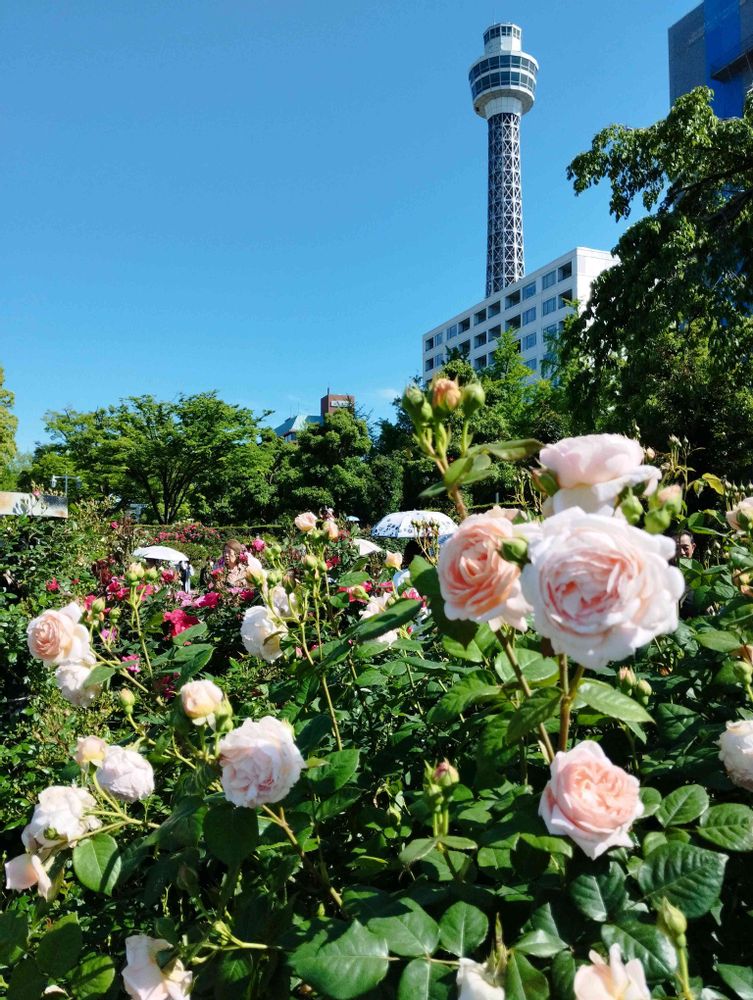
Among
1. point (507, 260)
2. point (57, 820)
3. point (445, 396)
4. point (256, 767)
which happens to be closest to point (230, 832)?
point (256, 767)

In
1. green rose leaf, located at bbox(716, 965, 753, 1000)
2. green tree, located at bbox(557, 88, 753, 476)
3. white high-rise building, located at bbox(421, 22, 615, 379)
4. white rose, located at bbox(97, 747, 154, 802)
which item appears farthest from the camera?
white high-rise building, located at bbox(421, 22, 615, 379)

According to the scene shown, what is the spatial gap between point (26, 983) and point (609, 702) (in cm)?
90

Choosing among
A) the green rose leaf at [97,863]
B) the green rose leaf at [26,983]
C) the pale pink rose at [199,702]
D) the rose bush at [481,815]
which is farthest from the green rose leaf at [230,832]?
the green rose leaf at [26,983]

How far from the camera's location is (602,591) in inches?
24.2

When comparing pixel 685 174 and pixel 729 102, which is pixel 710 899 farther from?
pixel 729 102

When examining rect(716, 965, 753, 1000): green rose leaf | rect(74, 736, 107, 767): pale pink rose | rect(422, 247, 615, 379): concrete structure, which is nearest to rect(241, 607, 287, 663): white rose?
rect(74, 736, 107, 767): pale pink rose

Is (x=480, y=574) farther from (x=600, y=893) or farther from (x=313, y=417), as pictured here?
(x=313, y=417)

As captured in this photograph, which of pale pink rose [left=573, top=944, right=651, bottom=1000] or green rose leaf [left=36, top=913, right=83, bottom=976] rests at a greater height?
pale pink rose [left=573, top=944, right=651, bottom=1000]

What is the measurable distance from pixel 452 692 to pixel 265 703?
1.44m

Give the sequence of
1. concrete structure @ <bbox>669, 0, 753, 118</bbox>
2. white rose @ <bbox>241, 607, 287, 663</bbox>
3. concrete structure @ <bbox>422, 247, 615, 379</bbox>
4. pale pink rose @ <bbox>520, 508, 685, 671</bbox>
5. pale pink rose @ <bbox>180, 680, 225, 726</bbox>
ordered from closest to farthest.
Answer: pale pink rose @ <bbox>520, 508, 685, 671</bbox> < pale pink rose @ <bbox>180, 680, 225, 726</bbox> < white rose @ <bbox>241, 607, 287, 663</bbox> < concrete structure @ <bbox>669, 0, 753, 118</bbox> < concrete structure @ <bbox>422, 247, 615, 379</bbox>

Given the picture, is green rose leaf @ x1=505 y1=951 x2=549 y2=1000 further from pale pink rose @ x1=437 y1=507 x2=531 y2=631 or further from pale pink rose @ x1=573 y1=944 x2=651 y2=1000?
pale pink rose @ x1=437 y1=507 x2=531 y2=631

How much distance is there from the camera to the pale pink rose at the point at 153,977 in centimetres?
87

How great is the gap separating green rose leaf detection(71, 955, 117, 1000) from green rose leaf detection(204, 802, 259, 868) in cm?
31

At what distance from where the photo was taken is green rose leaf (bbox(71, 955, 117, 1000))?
3.12 ft
